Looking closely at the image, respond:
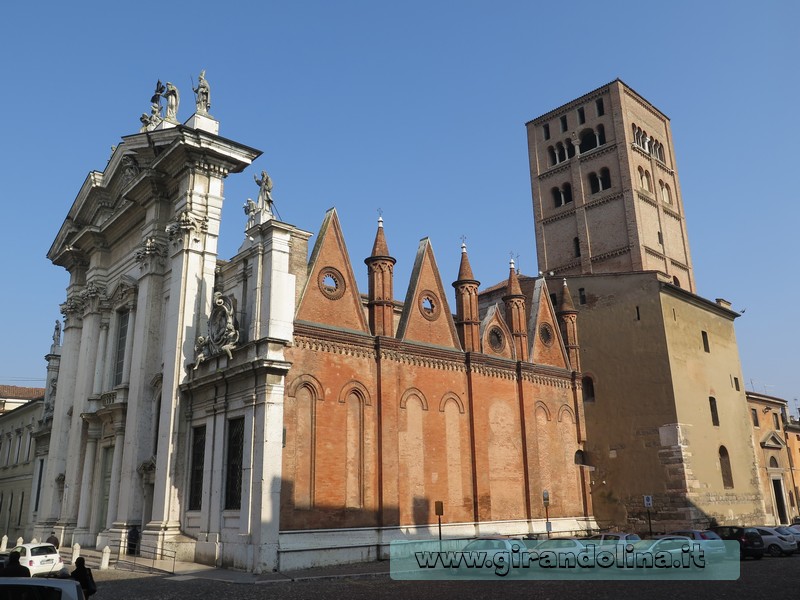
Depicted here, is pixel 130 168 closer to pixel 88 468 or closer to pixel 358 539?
pixel 88 468

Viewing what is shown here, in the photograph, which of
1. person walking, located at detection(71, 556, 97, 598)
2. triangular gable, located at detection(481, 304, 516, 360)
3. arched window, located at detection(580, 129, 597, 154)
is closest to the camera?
person walking, located at detection(71, 556, 97, 598)

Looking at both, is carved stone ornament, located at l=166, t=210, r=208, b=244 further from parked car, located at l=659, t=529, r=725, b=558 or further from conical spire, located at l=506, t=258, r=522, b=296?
parked car, located at l=659, t=529, r=725, b=558

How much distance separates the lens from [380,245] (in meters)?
25.5

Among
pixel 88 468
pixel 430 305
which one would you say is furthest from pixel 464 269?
pixel 88 468

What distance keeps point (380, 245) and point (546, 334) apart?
1053 cm

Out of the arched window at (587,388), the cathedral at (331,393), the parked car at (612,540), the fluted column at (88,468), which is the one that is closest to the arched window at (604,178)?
the cathedral at (331,393)

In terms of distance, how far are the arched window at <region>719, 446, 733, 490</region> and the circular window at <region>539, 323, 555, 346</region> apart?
9042 millimetres

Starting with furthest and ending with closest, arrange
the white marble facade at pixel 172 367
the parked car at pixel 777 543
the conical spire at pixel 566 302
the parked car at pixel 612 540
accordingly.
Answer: the conical spire at pixel 566 302, the parked car at pixel 777 543, the white marble facade at pixel 172 367, the parked car at pixel 612 540

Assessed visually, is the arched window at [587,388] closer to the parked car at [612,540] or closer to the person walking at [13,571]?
the parked car at [612,540]

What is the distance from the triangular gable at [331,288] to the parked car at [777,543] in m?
16.4

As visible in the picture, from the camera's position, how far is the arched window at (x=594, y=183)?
4669cm

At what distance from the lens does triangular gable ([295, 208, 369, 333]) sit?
22922 mm

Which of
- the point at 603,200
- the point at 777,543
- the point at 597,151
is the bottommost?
the point at 777,543

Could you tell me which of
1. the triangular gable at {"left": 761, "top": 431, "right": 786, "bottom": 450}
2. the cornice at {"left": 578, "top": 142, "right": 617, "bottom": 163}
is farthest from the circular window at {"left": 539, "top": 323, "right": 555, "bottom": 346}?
the cornice at {"left": 578, "top": 142, "right": 617, "bottom": 163}
